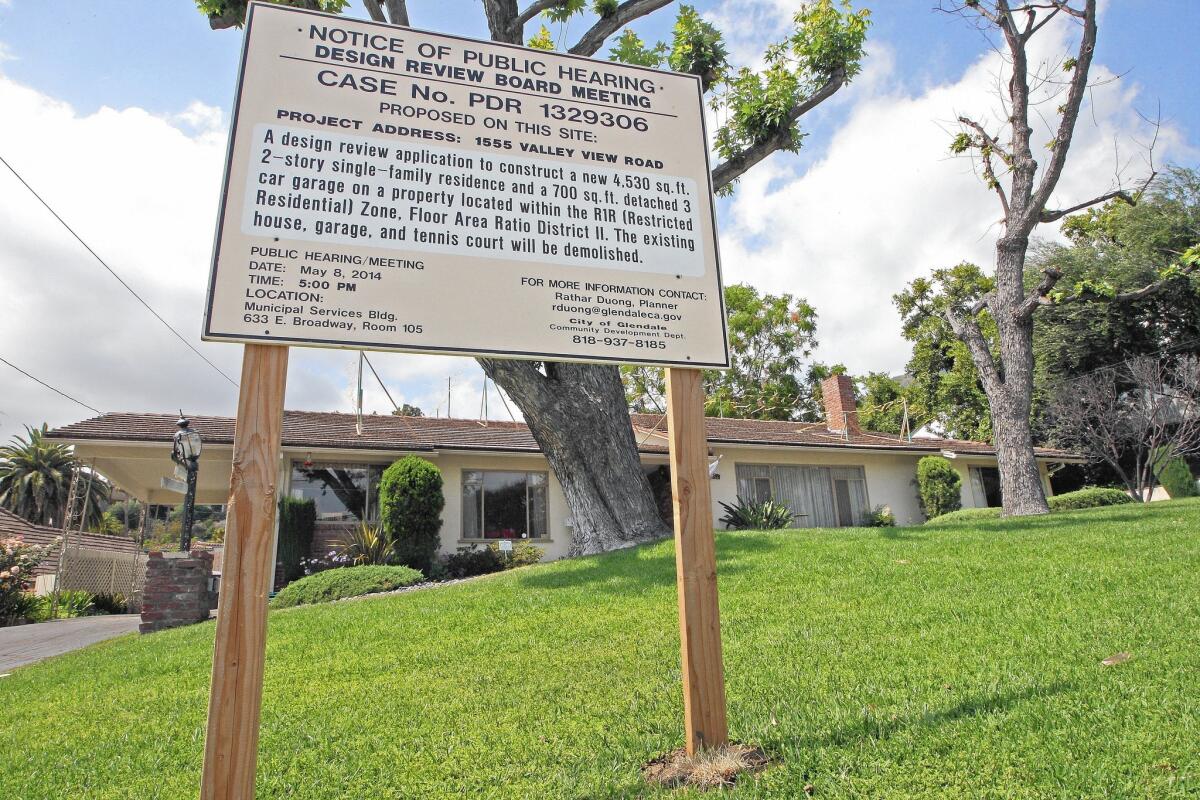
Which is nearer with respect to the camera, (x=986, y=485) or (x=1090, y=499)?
(x=1090, y=499)

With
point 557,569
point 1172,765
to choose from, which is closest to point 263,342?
point 1172,765

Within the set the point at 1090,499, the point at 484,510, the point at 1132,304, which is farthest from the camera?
the point at 1132,304

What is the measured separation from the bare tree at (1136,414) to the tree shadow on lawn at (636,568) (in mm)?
20282

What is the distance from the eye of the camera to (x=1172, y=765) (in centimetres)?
267

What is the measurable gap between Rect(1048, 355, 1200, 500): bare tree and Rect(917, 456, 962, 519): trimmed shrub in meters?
7.12

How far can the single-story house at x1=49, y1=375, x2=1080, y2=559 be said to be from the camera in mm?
15703

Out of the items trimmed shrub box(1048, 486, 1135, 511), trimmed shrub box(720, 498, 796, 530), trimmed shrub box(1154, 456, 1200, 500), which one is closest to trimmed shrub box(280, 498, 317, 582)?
trimmed shrub box(720, 498, 796, 530)

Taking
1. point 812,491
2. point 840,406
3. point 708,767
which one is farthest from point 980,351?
point 708,767

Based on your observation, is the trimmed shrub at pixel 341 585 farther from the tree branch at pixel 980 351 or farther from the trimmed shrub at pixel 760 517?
the tree branch at pixel 980 351

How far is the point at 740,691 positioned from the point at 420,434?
14.6m

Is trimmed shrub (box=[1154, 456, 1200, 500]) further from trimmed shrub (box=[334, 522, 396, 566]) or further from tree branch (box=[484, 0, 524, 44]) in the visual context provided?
tree branch (box=[484, 0, 524, 44])

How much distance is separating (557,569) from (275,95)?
7203mm

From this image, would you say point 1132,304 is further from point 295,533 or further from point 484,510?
point 295,533

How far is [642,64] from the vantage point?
36.5 ft
